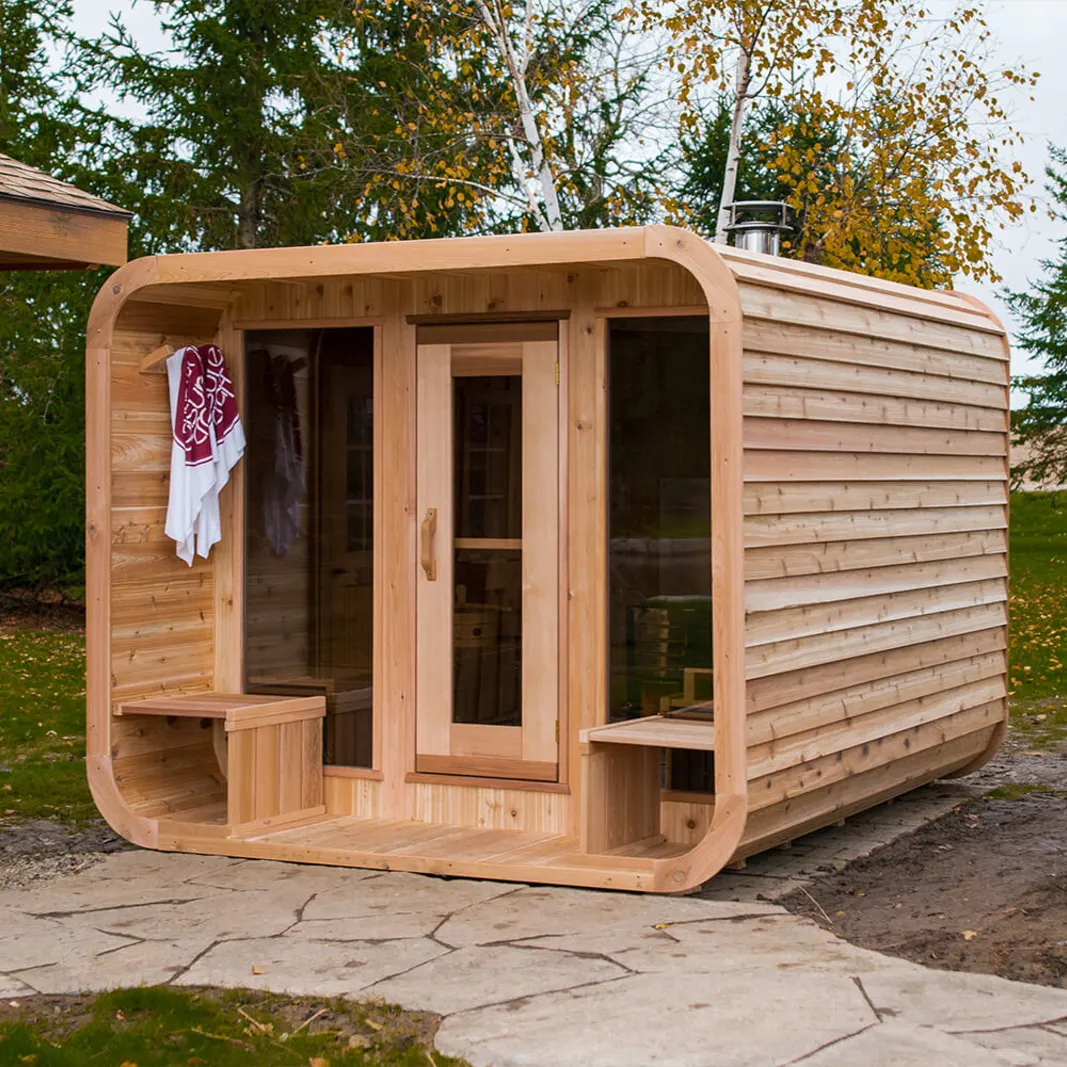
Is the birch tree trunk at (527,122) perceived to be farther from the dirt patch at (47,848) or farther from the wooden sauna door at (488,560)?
the dirt patch at (47,848)

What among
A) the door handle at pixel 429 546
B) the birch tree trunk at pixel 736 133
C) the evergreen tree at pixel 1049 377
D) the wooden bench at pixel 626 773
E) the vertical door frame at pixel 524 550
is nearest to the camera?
the wooden bench at pixel 626 773

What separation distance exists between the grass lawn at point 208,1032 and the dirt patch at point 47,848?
1769mm

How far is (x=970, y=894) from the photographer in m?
6.66

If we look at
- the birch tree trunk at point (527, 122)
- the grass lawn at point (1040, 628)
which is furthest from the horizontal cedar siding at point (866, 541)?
the birch tree trunk at point (527, 122)

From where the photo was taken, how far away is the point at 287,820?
7520 millimetres

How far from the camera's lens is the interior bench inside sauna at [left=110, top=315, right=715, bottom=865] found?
712 centimetres

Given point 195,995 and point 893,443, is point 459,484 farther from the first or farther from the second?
point 195,995

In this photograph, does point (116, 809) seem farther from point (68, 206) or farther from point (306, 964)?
point (68, 206)

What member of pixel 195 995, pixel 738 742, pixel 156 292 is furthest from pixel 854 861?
pixel 156 292

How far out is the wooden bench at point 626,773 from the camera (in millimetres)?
6703

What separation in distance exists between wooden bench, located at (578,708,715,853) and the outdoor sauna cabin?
0.02 metres

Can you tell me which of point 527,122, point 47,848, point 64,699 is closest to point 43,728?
point 64,699

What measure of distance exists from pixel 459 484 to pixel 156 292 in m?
1.49

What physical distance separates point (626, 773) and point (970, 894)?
136 centimetres
